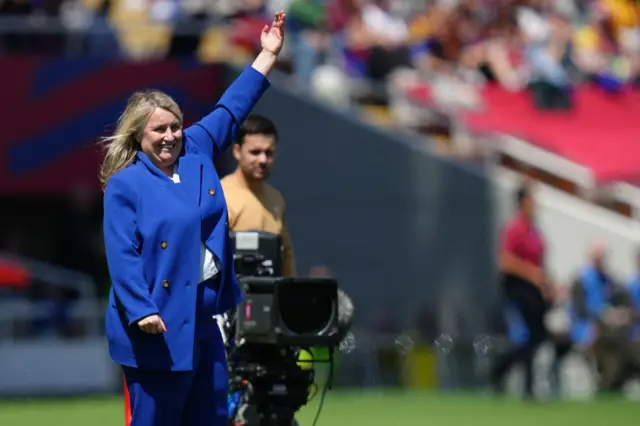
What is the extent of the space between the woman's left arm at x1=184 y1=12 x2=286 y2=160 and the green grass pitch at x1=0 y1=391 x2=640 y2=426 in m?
6.43

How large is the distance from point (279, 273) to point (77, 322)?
10.3m

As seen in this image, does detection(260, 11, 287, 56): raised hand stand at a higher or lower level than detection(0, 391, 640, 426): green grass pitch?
higher

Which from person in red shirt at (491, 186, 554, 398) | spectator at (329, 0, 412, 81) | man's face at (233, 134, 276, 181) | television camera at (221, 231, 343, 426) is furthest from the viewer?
spectator at (329, 0, 412, 81)

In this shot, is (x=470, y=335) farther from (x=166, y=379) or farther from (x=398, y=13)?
(x=166, y=379)

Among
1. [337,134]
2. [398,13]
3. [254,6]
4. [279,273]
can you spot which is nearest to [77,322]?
[337,134]

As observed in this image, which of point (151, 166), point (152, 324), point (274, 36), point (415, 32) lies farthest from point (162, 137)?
point (415, 32)

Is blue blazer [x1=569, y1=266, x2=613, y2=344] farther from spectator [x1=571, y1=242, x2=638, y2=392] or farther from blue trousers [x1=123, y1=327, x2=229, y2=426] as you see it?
blue trousers [x1=123, y1=327, x2=229, y2=426]

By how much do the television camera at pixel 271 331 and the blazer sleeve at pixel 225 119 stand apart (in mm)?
1091

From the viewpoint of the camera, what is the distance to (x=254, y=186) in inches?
387

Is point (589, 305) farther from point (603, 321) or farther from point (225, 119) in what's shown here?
point (225, 119)

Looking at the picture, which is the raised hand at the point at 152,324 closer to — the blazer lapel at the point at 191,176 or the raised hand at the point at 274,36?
the blazer lapel at the point at 191,176

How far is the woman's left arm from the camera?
7914 mm

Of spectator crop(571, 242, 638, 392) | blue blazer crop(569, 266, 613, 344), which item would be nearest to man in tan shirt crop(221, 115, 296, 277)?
spectator crop(571, 242, 638, 392)

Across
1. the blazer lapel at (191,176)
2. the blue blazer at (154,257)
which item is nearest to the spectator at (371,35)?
the blazer lapel at (191,176)
